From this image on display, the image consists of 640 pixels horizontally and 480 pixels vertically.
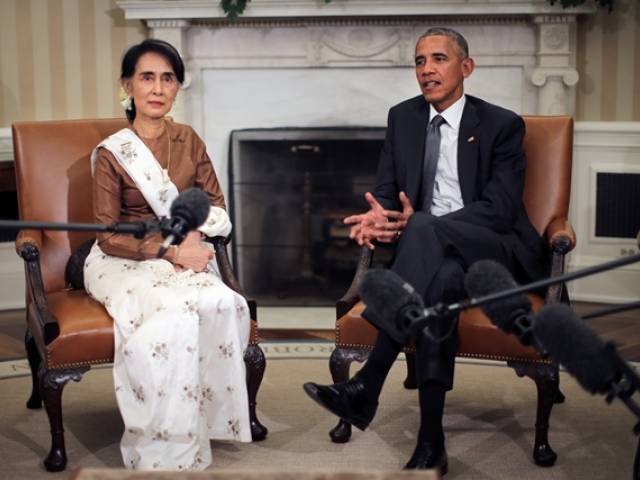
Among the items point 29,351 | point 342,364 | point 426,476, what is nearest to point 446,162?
point 342,364

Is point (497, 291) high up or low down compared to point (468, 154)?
down

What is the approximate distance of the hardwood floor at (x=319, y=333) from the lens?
4715 mm

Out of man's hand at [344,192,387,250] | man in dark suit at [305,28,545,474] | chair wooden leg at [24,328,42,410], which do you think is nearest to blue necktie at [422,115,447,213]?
man in dark suit at [305,28,545,474]

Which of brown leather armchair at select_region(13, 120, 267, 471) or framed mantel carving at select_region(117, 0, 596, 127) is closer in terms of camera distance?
brown leather armchair at select_region(13, 120, 267, 471)

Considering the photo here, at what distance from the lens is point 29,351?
3.88 m

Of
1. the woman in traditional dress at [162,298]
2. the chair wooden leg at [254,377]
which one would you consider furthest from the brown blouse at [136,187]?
the chair wooden leg at [254,377]

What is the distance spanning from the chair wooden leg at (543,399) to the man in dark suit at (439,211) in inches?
10.6

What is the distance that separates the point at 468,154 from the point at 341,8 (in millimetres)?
2053

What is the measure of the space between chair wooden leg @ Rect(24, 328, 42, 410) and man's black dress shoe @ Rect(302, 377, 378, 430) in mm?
1169

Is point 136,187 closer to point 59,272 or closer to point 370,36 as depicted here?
point 59,272

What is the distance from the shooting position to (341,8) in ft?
17.9

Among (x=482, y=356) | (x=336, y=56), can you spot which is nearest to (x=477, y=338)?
(x=482, y=356)

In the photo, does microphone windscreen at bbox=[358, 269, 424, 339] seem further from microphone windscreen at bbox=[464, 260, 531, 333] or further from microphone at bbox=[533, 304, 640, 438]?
microphone at bbox=[533, 304, 640, 438]

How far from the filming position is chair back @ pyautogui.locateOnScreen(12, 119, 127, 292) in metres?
3.78
